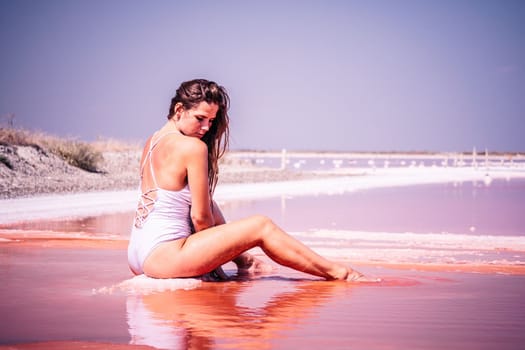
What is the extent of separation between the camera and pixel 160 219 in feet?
15.4

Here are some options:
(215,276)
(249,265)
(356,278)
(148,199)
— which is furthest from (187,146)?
(356,278)

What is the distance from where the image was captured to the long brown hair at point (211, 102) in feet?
15.4

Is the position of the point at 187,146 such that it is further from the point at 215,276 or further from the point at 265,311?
the point at 265,311

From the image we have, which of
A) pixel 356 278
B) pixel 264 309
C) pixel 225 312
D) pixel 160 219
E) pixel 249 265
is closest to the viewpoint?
pixel 225 312

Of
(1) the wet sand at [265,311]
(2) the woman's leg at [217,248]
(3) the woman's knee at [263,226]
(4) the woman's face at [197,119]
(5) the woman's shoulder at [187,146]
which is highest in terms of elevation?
(4) the woman's face at [197,119]

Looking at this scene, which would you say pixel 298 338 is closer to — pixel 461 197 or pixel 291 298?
pixel 291 298

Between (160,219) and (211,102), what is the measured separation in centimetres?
Answer: 80

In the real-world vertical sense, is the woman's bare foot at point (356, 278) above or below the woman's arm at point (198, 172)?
below

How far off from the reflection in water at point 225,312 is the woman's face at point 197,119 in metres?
1.01

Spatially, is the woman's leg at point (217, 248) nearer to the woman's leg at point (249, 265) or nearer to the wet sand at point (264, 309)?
the wet sand at point (264, 309)

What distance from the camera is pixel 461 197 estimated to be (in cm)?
1725

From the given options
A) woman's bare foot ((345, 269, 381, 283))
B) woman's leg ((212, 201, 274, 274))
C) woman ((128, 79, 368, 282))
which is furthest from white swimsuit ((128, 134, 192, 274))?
woman's bare foot ((345, 269, 381, 283))

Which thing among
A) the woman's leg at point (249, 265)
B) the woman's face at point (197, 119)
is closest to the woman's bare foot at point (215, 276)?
the woman's leg at point (249, 265)

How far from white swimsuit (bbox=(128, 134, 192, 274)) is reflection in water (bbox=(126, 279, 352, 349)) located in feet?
1.13
